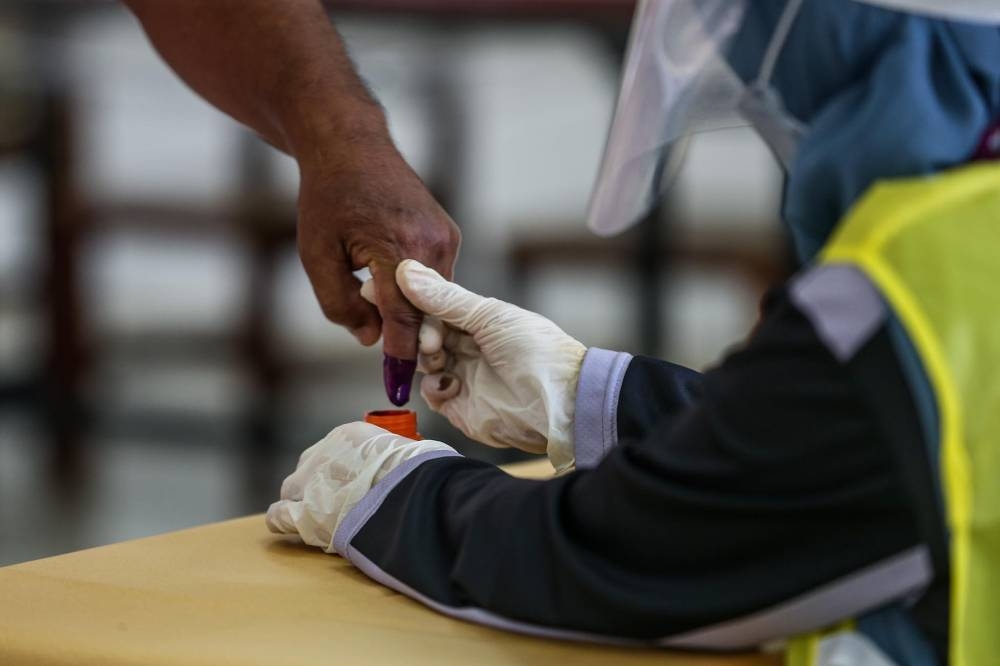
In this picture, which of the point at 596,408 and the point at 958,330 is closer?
the point at 958,330

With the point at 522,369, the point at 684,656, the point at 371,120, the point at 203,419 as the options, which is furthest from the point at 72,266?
the point at 684,656

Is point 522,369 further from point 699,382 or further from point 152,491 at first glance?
point 152,491

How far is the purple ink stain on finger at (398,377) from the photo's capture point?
39.1 inches

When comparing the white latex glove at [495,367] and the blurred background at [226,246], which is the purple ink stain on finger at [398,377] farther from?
the blurred background at [226,246]

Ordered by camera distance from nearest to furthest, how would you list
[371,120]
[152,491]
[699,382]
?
[699,382]
[371,120]
[152,491]

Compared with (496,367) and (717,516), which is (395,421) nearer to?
(496,367)

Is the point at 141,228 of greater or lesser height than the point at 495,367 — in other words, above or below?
below

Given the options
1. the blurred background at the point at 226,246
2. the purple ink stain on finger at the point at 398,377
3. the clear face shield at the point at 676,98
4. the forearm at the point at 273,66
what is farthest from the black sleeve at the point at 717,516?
the blurred background at the point at 226,246

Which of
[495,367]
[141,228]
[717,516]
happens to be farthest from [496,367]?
[141,228]

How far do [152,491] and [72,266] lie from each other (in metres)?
0.65

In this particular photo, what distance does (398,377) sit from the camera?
998 millimetres

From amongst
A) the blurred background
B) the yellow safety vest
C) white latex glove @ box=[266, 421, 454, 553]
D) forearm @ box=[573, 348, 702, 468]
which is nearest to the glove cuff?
forearm @ box=[573, 348, 702, 468]

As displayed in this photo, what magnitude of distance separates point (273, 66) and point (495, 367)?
1.42ft

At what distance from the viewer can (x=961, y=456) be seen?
568 millimetres
